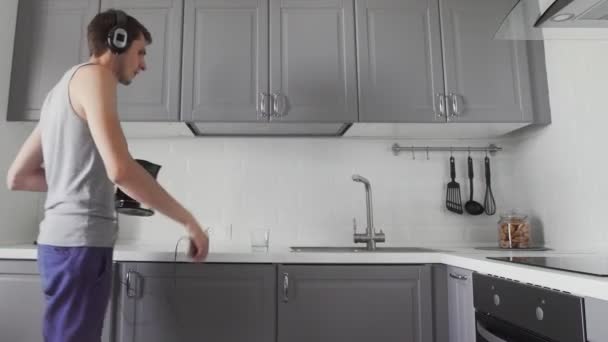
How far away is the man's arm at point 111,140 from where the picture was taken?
1.00 meters

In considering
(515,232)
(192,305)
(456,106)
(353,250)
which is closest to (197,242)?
(192,305)

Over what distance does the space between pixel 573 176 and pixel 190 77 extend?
179cm

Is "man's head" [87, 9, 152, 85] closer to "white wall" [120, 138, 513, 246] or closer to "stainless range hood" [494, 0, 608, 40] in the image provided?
"white wall" [120, 138, 513, 246]

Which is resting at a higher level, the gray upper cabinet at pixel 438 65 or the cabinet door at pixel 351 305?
the gray upper cabinet at pixel 438 65

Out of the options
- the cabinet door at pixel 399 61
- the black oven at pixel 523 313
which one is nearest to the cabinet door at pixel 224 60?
the cabinet door at pixel 399 61

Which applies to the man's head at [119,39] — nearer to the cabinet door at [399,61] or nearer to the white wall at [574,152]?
the cabinet door at [399,61]

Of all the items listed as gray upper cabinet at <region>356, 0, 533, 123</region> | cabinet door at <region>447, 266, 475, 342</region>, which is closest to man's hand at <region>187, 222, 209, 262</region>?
cabinet door at <region>447, 266, 475, 342</region>

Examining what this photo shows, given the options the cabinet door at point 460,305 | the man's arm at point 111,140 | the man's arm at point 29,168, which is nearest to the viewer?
the man's arm at point 111,140

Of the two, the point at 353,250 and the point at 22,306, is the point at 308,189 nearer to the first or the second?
the point at 353,250

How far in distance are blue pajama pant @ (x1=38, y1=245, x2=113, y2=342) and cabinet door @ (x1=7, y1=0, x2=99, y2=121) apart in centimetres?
113

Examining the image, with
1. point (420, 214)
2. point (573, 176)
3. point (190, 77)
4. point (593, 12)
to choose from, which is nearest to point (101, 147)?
point (190, 77)

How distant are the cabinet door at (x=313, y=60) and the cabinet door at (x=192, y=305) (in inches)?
31.0

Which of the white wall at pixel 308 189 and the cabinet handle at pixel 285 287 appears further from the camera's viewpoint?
the white wall at pixel 308 189

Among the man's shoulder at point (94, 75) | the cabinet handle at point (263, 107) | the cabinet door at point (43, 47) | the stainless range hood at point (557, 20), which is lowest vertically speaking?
the man's shoulder at point (94, 75)
